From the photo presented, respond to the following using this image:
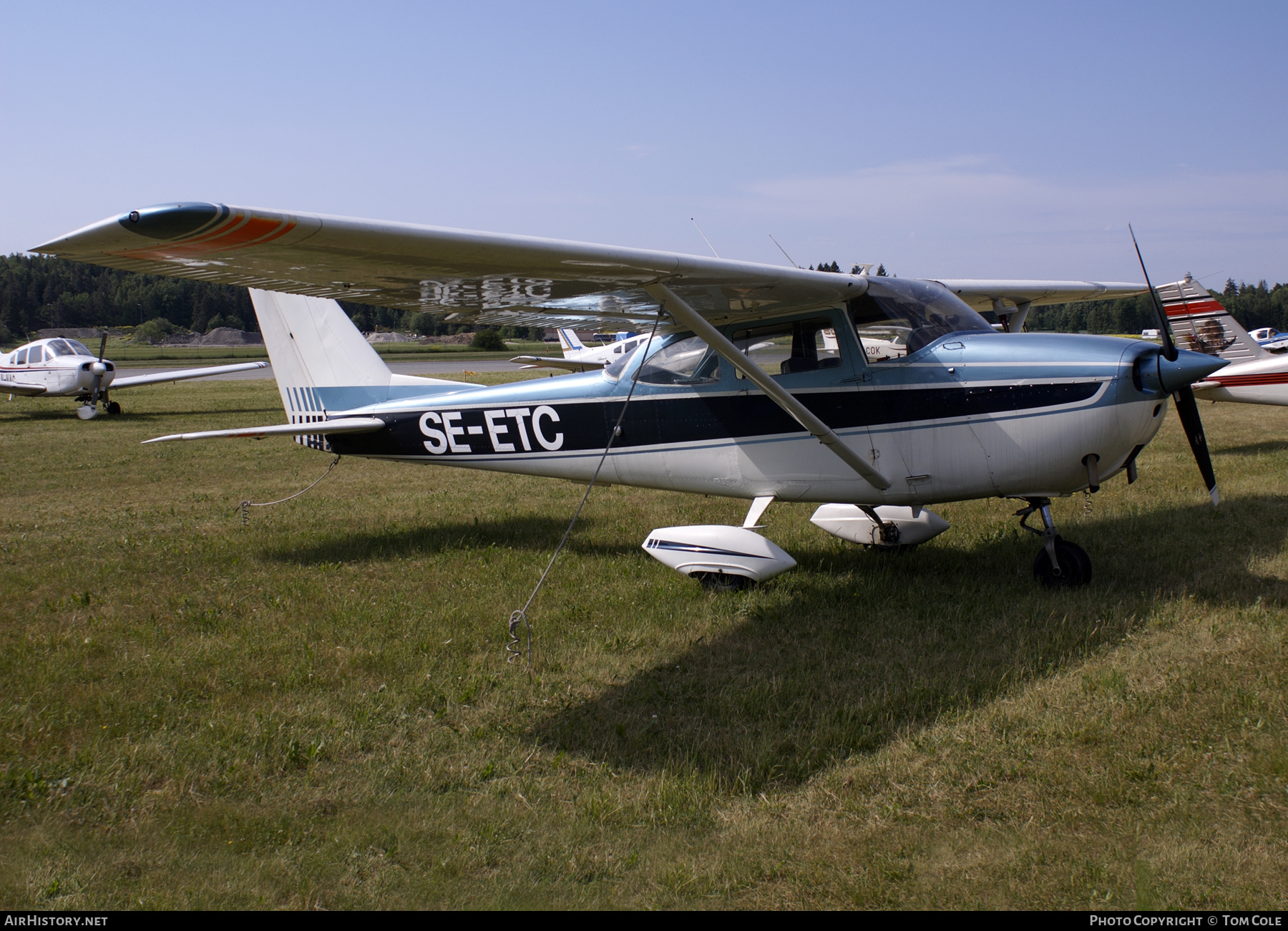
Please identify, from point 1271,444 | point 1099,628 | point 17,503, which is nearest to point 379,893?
point 1099,628

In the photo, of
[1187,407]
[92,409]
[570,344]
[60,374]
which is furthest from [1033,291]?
[570,344]

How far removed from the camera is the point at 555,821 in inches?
126

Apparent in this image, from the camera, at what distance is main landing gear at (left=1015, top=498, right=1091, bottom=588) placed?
5.64 meters

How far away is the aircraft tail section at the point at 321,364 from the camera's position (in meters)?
→ 8.05

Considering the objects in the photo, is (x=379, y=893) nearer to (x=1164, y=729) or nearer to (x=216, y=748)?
(x=216, y=748)

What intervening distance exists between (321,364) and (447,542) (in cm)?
222

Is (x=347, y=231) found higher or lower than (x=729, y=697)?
higher

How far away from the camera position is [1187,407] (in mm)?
5660

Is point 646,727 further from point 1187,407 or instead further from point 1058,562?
point 1187,407

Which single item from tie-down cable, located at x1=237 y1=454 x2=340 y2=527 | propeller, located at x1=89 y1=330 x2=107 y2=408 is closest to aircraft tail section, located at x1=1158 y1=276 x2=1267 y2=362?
tie-down cable, located at x1=237 y1=454 x2=340 y2=527

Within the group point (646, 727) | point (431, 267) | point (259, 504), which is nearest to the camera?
point (646, 727)

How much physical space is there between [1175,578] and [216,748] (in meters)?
5.97

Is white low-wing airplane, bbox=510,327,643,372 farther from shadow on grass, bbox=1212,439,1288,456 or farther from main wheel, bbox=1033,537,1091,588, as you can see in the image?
main wheel, bbox=1033,537,1091,588

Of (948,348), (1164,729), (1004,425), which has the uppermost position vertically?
(948,348)
